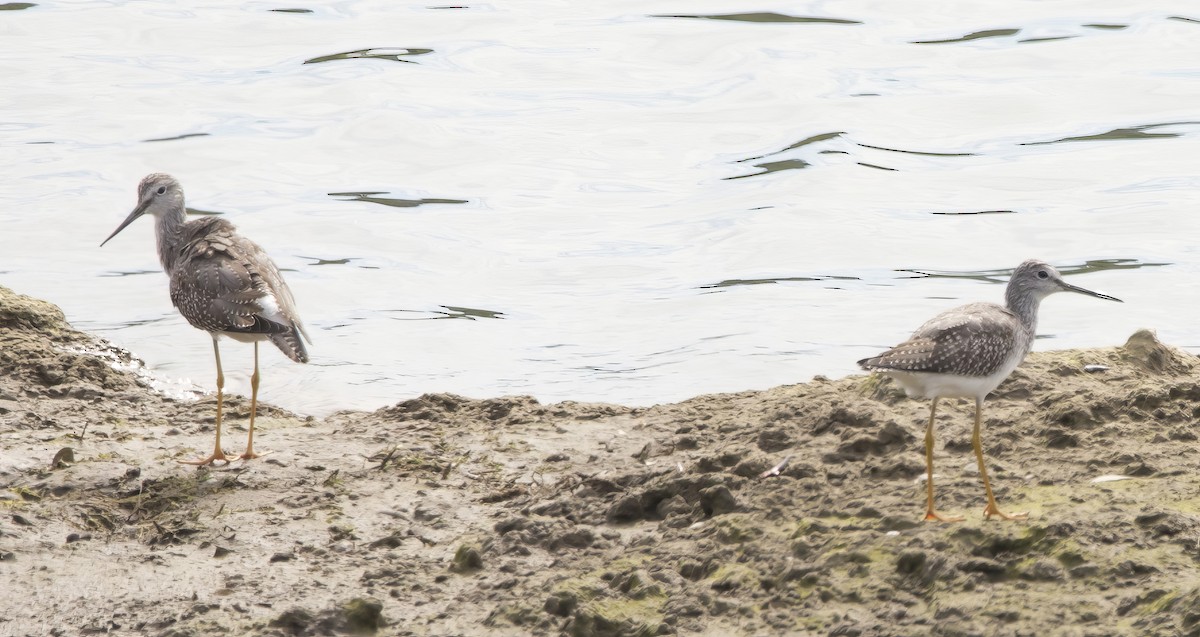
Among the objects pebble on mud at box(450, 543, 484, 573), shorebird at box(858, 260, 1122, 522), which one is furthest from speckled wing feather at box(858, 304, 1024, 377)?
pebble on mud at box(450, 543, 484, 573)

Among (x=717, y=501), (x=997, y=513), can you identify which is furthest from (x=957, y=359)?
(x=717, y=501)

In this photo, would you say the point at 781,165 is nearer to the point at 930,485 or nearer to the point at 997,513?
the point at 930,485

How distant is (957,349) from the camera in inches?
249

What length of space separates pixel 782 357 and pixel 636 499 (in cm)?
492

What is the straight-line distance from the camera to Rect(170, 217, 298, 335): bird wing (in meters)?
8.12

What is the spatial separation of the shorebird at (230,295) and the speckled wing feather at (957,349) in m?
3.43

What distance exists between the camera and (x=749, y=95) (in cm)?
1769

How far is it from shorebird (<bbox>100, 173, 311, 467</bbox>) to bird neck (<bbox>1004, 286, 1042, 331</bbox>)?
3858 millimetres

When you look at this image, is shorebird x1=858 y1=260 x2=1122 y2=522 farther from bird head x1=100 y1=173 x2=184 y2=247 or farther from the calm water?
bird head x1=100 y1=173 x2=184 y2=247

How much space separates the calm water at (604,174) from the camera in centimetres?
1177

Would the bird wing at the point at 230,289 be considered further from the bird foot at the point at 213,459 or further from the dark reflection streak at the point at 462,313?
the dark reflection streak at the point at 462,313

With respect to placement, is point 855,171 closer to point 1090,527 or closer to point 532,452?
point 532,452

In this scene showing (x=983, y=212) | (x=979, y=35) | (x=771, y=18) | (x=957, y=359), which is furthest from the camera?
(x=771, y=18)

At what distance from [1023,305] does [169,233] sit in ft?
18.1
